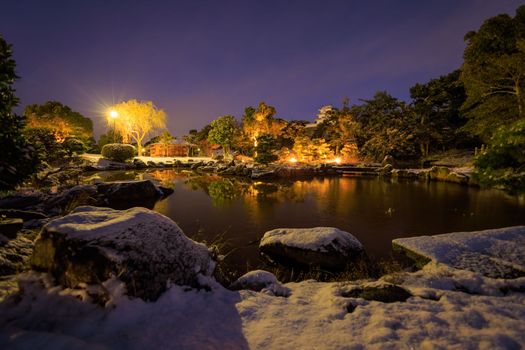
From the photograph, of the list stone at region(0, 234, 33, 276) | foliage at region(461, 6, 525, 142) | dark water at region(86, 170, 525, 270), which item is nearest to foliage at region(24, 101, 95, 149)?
dark water at region(86, 170, 525, 270)

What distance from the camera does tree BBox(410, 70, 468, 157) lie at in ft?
93.7

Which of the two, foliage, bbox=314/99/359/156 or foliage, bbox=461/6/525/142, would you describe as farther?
foliage, bbox=314/99/359/156

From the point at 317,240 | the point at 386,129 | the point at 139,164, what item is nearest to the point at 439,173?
the point at 386,129

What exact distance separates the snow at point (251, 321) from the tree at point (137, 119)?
39250mm

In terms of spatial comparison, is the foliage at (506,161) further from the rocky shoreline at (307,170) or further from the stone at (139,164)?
the stone at (139,164)

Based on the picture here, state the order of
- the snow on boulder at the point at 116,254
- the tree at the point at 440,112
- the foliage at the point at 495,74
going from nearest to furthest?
the snow on boulder at the point at 116,254
the foliage at the point at 495,74
the tree at the point at 440,112

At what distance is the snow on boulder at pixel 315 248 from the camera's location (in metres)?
5.11

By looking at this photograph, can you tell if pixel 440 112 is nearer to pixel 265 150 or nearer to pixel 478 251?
pixel 265 150

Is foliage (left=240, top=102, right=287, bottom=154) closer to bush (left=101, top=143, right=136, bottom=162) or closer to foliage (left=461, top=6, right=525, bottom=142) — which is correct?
bush (left=101, top=143, right=136, bottom=162)

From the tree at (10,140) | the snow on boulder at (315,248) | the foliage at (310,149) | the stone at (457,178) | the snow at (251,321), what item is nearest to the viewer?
the snow at (251,321)

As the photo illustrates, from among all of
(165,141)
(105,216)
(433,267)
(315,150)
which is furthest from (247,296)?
(165,141)

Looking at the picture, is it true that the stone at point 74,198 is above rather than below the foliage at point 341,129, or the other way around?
below

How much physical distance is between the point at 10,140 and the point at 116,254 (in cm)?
235

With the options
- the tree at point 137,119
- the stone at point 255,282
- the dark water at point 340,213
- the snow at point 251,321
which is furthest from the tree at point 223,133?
the snow at point 251,321
